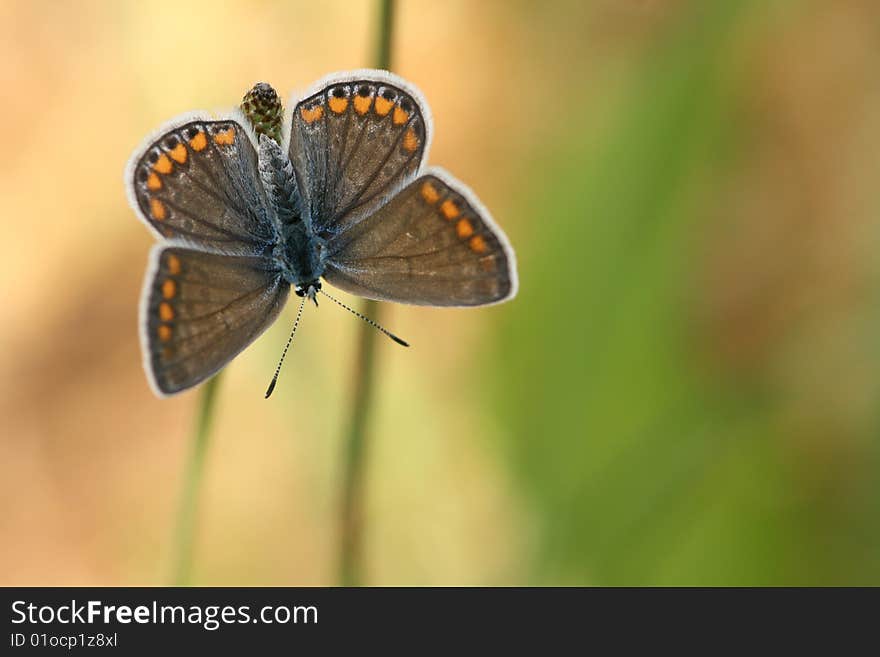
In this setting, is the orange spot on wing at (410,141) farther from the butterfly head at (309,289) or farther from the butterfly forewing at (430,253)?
the butterfly head at (309,289)

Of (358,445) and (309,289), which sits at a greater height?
(309,289)

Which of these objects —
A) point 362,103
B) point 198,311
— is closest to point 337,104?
point 362,103

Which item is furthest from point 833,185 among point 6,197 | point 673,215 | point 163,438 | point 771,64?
point 6,197

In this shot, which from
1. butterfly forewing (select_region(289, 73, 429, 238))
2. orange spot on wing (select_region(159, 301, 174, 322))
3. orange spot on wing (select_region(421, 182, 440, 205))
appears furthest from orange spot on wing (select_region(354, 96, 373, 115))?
orange spot on wing (select_region(159, 301, 174, 322))

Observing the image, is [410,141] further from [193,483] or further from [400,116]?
[193,483]

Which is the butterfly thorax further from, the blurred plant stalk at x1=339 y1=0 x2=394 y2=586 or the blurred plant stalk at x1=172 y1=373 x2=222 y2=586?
the blurred plant stalk at x1=172 y1=373 x2=222 y2=586

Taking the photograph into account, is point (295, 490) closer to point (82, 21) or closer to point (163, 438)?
point (163, 438)

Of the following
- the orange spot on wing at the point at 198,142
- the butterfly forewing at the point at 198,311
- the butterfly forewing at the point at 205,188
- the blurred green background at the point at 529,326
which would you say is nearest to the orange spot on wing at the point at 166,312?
the butterfly forewing at the point at 198,311

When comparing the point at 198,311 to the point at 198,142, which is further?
the point at 198,142
